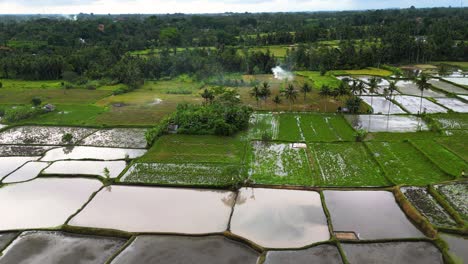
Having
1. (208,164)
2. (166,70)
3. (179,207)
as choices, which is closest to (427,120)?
(208,164)

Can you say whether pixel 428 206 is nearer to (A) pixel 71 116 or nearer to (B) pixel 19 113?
(A) pixel 71 116

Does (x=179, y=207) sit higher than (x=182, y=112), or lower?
lower

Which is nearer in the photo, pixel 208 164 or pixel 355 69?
pixel 208 164

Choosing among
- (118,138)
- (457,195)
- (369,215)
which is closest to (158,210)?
(369,215)

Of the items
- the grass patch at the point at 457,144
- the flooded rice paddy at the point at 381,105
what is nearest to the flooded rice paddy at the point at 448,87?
the flooded rice paddy at the point at 381,105

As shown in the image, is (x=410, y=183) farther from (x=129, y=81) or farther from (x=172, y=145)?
(x=129, y=81)

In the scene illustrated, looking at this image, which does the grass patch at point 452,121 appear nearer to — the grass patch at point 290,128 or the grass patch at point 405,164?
the grass patch at point 405,164

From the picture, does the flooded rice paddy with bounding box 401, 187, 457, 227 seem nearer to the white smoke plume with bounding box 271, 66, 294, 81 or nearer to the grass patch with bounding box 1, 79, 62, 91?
the white smoke plume with bounding box 271, 66, 294, 81
